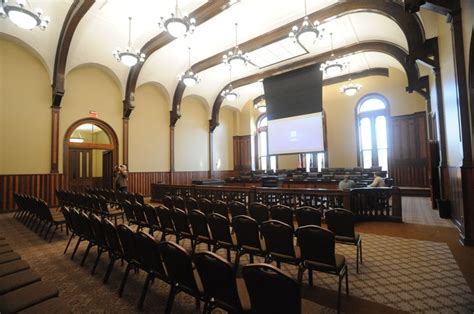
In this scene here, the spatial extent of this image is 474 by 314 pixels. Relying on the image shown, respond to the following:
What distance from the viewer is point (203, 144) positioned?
561 inches

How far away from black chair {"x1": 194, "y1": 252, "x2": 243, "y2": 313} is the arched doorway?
8.76m

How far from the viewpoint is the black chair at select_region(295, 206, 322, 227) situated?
3480 mm

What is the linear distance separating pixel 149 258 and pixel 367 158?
12.3 meters

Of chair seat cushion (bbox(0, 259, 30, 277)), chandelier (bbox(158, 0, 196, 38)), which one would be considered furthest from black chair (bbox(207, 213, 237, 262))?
chandelier (bbox(158, 0, 196, 38))

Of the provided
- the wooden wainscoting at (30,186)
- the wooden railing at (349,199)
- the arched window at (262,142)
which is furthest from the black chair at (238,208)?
the arched window at (262,142)

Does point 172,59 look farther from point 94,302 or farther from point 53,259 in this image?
point 94,302

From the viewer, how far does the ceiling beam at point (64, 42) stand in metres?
6.54

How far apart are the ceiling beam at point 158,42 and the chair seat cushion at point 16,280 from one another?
6.77 meters

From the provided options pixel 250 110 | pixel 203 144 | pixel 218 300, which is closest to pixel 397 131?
pixel 250 110

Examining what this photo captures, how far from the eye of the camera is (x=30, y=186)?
811 cm

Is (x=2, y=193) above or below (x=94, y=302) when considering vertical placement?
above

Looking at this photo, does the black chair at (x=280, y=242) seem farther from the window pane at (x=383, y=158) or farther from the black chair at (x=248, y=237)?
the window pane at (x=383, y=158)

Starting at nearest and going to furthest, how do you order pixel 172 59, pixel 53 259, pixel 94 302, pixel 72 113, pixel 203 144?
pixel 94 302, pixel 53 259, pixel 72 113, pixel 172 59, pixel 203 144

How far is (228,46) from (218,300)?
9223mm
